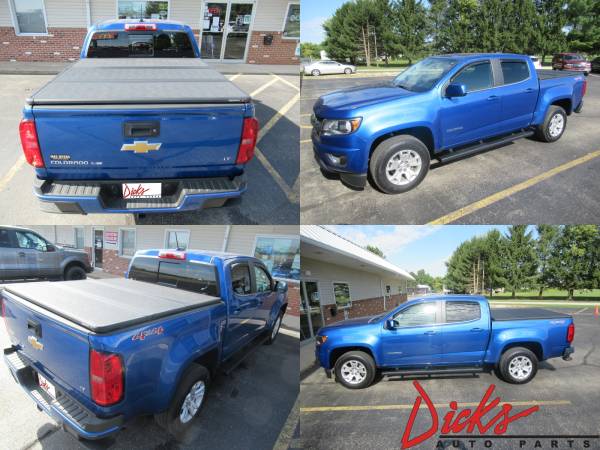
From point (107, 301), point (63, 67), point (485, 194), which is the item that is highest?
point (63, 67)

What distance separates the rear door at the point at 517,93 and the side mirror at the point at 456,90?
103 centimetres

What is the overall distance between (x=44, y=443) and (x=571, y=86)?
9355 mm

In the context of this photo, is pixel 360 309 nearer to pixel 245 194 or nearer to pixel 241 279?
pixel 245 194

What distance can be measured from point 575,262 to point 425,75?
16928 mm

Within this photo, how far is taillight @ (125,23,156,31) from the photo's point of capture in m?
6.74

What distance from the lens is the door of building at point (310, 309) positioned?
8.19m

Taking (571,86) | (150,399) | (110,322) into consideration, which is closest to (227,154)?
(110,322)

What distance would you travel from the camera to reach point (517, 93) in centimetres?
567

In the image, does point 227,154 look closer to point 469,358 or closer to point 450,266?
point 469,358

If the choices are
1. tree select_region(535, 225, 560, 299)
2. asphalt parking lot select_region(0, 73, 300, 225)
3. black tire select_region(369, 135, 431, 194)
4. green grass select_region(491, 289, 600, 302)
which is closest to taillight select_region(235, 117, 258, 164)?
asphalt parking lot select_region(0, 73, 300, 225)

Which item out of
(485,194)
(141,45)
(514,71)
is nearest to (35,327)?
(485,194)

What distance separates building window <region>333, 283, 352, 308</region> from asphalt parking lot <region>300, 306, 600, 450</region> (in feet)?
13.4

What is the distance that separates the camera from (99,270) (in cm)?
1210

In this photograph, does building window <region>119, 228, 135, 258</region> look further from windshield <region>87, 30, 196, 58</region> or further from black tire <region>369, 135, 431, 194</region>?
black tire <region>369, 135, 431, 194</region>
